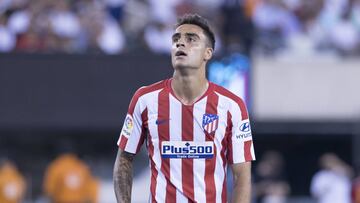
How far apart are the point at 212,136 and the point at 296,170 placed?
11.2m

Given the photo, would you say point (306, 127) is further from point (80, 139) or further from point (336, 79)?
point (80, 139)

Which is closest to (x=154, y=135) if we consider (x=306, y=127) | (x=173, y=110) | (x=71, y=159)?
(x=173, y=110)

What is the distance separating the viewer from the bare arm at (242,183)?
20.9ft

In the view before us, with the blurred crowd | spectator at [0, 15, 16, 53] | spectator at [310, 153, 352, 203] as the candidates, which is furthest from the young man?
spectator at [310, 153, 352, 203]

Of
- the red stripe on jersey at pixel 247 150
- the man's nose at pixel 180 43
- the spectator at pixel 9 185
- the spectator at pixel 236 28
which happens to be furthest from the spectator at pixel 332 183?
the man's nose at pixel 180 43

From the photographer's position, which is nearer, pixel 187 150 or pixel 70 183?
pixel 187 150

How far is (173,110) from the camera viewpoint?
21.3ft

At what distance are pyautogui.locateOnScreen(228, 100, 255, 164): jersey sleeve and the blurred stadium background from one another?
8.91 metres

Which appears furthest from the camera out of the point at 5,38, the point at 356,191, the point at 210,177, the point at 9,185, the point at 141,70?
the point at 141,70

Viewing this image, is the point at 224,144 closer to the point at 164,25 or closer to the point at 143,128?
the point at 143,128

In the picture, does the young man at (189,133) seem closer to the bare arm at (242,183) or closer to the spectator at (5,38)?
the bare arm at (242,183)

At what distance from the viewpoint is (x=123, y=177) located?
6422 mm

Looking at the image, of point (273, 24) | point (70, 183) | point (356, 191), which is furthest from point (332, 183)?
point (70, 183)

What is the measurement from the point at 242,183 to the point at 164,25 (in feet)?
31.5
